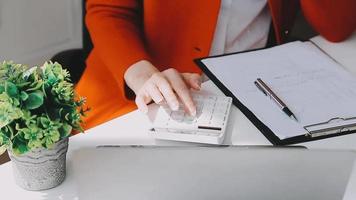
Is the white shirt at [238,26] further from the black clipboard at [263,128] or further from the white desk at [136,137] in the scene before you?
the white desk at [136,137]

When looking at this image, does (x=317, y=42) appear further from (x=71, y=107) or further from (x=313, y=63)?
(x=71, y=107)

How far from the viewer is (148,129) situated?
100 cm

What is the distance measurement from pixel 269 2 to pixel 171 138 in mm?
584

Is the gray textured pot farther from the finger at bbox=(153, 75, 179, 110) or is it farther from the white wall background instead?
the white wall background

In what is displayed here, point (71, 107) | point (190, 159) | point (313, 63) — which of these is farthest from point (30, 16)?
point (190, 159)

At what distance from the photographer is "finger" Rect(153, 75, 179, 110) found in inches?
39.8

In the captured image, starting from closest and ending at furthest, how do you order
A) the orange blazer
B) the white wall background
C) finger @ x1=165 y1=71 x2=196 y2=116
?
finger @ x1=165 y1=71 x2=196 y2=116
the orange blazer
the white wall background

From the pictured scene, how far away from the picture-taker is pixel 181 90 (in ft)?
3.37

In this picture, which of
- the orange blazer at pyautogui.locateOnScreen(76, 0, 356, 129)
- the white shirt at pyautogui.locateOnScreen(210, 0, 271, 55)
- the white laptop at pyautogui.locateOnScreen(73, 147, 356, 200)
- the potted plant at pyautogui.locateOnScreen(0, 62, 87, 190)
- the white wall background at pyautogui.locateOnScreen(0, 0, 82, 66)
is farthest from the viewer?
the white wall background at pyautogui.locateOnScreen(0, 0, 82, 66)

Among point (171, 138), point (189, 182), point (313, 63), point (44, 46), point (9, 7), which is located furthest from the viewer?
point (44, 46)

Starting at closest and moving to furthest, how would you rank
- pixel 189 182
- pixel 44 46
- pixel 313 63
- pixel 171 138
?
1. pixel 189 182
2. pixel 171 138
3. pixel 313 63
4. pixel 44 46

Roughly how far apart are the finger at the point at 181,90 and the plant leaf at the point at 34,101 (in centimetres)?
31

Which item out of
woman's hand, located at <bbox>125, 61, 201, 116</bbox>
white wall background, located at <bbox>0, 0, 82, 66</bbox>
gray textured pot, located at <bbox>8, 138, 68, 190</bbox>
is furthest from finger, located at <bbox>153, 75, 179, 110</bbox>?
white wall background, located at <bbox>0, 0, 82, 66</bbox>

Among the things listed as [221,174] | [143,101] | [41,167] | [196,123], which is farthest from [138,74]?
[221,174]
